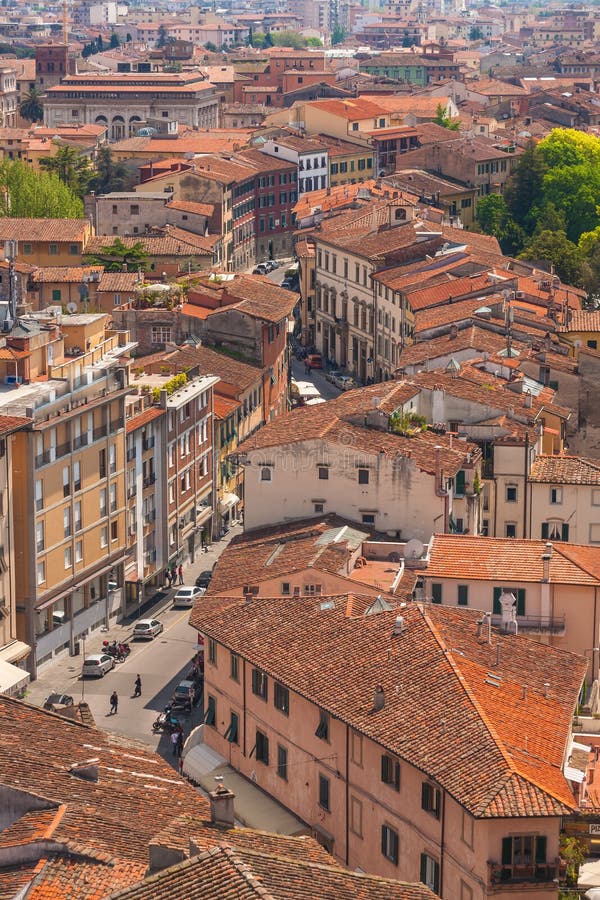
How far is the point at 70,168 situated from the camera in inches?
5901

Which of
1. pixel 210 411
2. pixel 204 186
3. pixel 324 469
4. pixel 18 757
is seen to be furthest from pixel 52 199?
pixel 18 757

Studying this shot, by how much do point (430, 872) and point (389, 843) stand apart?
1.99 meters

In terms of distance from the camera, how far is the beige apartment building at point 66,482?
205ft

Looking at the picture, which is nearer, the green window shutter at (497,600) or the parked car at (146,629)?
the green window shutter at (497,600)

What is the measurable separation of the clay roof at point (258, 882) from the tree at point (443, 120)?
148 metres

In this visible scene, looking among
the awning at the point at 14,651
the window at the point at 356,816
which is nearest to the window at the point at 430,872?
the window at the point at 356,816

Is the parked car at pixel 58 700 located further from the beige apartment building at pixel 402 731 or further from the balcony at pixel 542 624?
the balcony at pixel 542 624

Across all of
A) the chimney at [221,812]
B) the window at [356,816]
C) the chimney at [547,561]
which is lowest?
the window at [356,816]

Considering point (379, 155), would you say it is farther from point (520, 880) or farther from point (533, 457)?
point (520, 880)

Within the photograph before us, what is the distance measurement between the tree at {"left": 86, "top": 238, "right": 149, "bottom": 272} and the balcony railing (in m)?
75.0

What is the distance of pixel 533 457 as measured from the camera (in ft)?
222

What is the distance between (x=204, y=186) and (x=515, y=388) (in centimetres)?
6049

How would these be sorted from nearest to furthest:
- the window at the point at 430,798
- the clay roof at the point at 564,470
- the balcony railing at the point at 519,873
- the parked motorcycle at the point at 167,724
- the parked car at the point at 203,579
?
the balcony railing at the point at 519,873 → the window at the point at 430,798 → the parked motorcycle at the point at 167,724 → the clay roof at the point at 564,470 → the parked car at the point at 203,579

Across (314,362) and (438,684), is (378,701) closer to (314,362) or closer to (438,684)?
(438,684)
